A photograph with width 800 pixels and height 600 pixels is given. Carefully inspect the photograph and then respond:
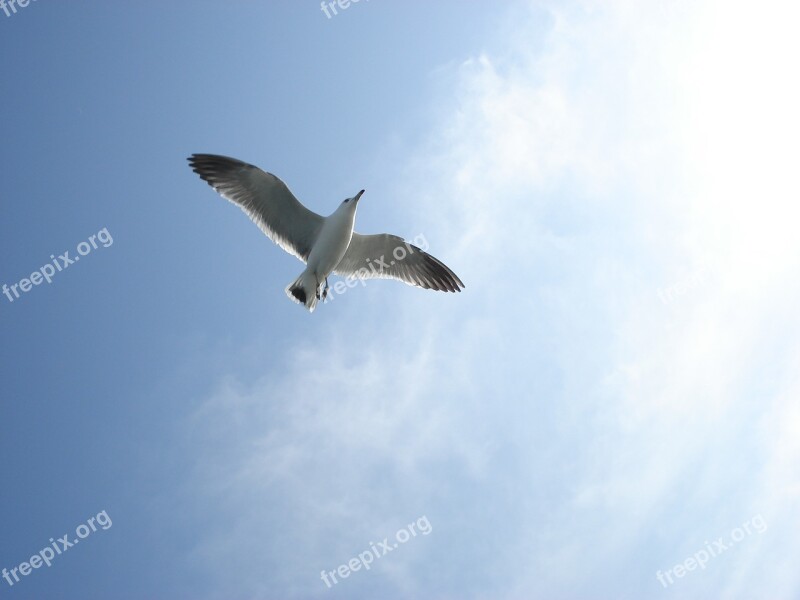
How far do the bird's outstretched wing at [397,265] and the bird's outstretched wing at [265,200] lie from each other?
33.0 inches

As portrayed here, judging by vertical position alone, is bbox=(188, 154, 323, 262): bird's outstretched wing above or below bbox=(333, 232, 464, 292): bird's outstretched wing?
above

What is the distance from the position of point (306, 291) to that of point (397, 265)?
205 cm

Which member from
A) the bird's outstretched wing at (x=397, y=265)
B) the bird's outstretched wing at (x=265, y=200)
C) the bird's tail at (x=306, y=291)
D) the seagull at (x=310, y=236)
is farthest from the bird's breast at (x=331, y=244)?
the bird's outstretched wing at (x=397, y=265)

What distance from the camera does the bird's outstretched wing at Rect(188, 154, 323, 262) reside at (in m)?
11.8

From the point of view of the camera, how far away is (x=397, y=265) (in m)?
13.1

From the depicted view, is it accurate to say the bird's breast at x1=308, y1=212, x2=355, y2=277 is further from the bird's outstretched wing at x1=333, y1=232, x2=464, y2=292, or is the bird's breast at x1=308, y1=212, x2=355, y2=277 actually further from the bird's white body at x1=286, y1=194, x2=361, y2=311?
the bird's outstretched wing at x1=333, y1=232, x2=464, y2=292

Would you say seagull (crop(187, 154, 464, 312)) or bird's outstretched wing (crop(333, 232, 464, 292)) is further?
bird's outstretched wing (crop(333, 232, 464, 292))

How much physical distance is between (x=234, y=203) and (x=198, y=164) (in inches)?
34.0

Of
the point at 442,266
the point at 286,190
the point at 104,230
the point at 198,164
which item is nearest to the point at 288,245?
the point at 286,190

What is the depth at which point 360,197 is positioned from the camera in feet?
38.1

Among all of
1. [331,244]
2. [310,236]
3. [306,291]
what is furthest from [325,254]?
[310,236]

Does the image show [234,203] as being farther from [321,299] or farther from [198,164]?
[321,299]

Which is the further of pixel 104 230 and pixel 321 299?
pixel 104 230

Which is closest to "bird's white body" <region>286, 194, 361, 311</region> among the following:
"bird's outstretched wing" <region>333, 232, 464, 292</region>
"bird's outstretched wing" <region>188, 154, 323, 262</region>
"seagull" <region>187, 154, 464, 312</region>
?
"seagull" <region>187, 154, 464, 312</region>
